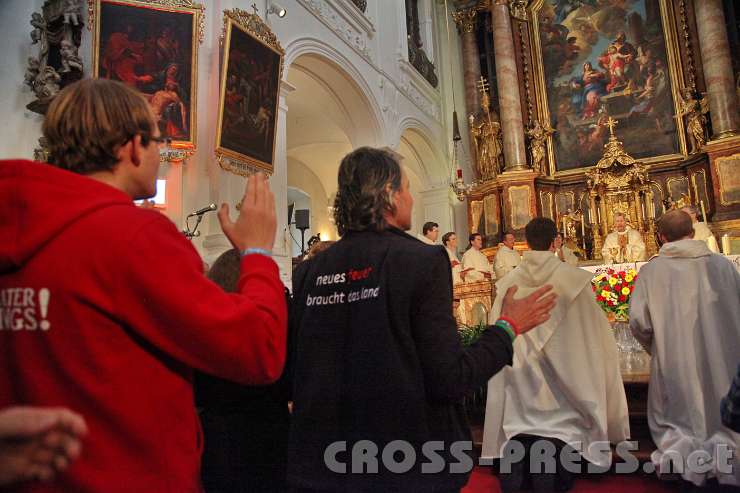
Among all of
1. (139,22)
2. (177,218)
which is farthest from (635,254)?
(139,22)

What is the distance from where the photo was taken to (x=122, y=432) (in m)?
0.90

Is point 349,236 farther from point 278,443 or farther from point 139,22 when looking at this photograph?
point 139,22

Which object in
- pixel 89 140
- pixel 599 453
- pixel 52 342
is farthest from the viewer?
pixel 599 453

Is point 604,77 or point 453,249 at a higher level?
point 604,77

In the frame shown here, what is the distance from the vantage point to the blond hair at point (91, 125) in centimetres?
102

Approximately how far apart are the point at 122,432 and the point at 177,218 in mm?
6102

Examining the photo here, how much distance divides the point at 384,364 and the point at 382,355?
0.9 inches

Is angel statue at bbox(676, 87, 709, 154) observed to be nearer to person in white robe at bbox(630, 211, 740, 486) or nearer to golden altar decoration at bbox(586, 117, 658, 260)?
golden altar decoration at bbox(586, 117, 658, 260)

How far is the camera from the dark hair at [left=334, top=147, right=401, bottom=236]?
1.57m

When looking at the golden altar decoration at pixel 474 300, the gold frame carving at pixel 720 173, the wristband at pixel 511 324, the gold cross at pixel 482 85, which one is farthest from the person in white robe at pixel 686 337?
the gold cross at pixel 482 85

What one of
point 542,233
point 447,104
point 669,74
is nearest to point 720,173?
point 669,74

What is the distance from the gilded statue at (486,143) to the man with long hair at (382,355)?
12.8 m

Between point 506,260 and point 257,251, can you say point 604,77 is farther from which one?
point 257,251

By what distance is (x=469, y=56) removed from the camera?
15.5 m
